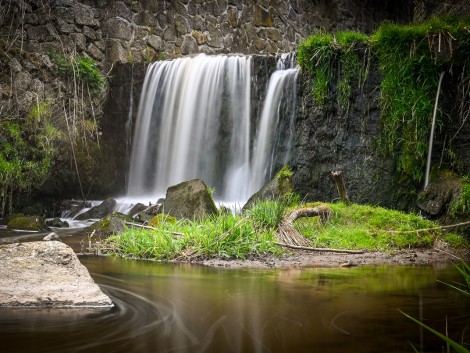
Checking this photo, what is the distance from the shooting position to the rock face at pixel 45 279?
3.52 meters

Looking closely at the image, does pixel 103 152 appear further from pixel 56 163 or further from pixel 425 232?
pixel 425 232

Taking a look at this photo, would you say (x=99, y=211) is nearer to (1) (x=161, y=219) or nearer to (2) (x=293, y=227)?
(1) (x=161, y=219)

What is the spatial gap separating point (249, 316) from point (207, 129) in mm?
8249

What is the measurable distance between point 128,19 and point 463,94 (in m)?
8.10

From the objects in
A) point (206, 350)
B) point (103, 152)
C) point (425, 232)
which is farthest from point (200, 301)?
point (103, 152)

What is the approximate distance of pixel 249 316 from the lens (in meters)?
3.46

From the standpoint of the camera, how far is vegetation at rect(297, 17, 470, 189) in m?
8.10

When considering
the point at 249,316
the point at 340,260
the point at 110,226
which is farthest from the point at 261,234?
the point at 249,316

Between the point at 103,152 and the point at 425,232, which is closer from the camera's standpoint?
the point at 425,232

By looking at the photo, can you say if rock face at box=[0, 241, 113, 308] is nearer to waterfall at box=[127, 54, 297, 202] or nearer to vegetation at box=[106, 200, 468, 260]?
vegetation at box=[106, 200, 468, 260]

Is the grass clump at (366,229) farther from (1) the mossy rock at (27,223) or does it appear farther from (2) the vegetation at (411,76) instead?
(1) the mossy rock at (27,223)

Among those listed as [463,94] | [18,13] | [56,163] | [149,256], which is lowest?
[149,256]

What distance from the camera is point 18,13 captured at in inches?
469

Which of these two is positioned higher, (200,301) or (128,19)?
(128,19)
